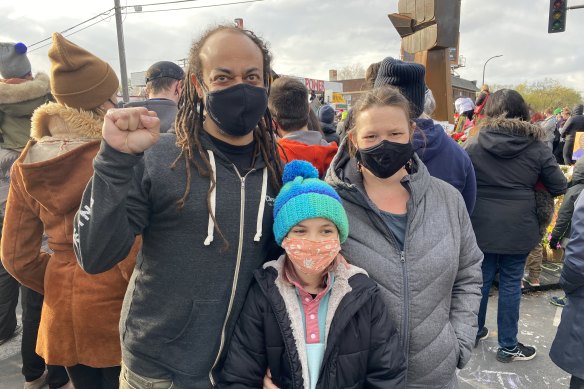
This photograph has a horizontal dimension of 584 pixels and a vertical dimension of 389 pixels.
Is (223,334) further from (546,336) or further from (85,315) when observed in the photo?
(546,336)

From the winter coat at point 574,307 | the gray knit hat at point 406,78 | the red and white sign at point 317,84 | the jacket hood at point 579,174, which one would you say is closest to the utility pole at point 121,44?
the gray knit hat at point 406,78

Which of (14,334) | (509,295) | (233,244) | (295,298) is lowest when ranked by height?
(14,334)

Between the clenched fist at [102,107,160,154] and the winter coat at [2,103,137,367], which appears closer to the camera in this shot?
the clenched fist at [102,107,160,154]

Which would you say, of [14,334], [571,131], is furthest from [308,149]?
[571,131]

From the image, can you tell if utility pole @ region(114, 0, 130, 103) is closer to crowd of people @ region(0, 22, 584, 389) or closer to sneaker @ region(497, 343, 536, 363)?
crowd of people @ region(0, 22, 584, 389)

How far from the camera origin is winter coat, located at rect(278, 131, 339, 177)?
2768 mm

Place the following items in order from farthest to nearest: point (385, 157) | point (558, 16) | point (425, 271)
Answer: point (558, 16) < point (385, 157) < point (425, 271)

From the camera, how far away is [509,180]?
3.30 metres

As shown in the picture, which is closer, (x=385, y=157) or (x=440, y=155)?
(x=385, y=157)

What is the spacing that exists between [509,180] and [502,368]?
5.24 ft

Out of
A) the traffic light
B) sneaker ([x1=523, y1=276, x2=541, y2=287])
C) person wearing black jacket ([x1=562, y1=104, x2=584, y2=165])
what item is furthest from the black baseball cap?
the traffic light

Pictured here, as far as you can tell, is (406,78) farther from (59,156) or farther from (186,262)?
(59,156)

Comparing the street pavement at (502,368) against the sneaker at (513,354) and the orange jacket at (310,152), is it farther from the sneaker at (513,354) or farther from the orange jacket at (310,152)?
the orange jacket at (310,152)

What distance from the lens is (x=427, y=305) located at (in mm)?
1610
